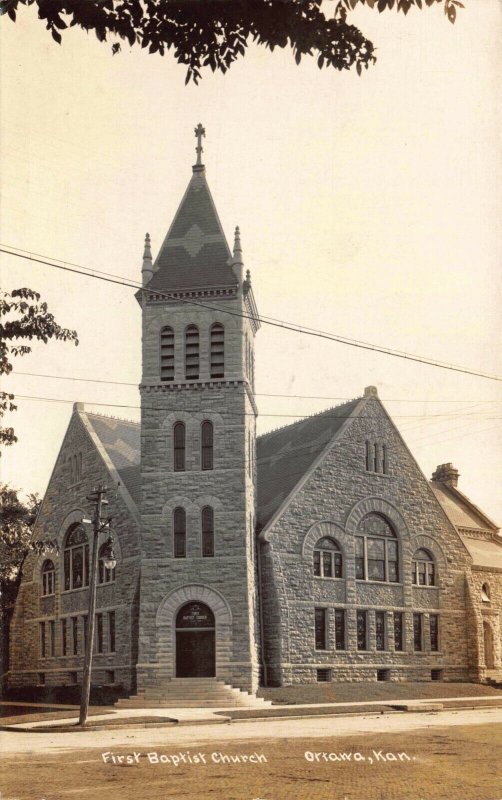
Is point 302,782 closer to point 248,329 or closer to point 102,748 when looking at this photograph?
point 102,748

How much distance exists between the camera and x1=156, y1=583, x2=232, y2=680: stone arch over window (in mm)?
36312

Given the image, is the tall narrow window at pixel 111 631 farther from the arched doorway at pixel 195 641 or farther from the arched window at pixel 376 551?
the arched window at pixel 376 551

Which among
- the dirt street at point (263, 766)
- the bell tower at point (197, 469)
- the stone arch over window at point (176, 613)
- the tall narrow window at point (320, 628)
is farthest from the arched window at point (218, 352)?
the dirt street at point (263, 766)

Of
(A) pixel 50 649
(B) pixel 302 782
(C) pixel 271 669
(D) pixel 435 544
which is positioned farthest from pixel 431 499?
(B) pixel 302 782

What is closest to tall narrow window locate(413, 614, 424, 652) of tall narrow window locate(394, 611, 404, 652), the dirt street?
tall narrow window locate(394, 611, 404, 652)

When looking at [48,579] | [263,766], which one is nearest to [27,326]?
[263,766]

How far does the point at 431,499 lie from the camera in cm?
4562

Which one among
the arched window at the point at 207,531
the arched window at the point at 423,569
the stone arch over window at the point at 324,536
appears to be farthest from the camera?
the arched window at the point at 423,569

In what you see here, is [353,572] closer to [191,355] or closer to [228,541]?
[228,541]

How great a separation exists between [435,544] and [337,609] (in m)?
6.41

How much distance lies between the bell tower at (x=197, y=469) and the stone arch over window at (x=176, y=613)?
1.4 inches

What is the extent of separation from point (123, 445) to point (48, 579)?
23.0ft

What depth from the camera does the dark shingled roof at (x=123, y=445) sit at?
144 ft

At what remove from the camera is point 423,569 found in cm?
4472
